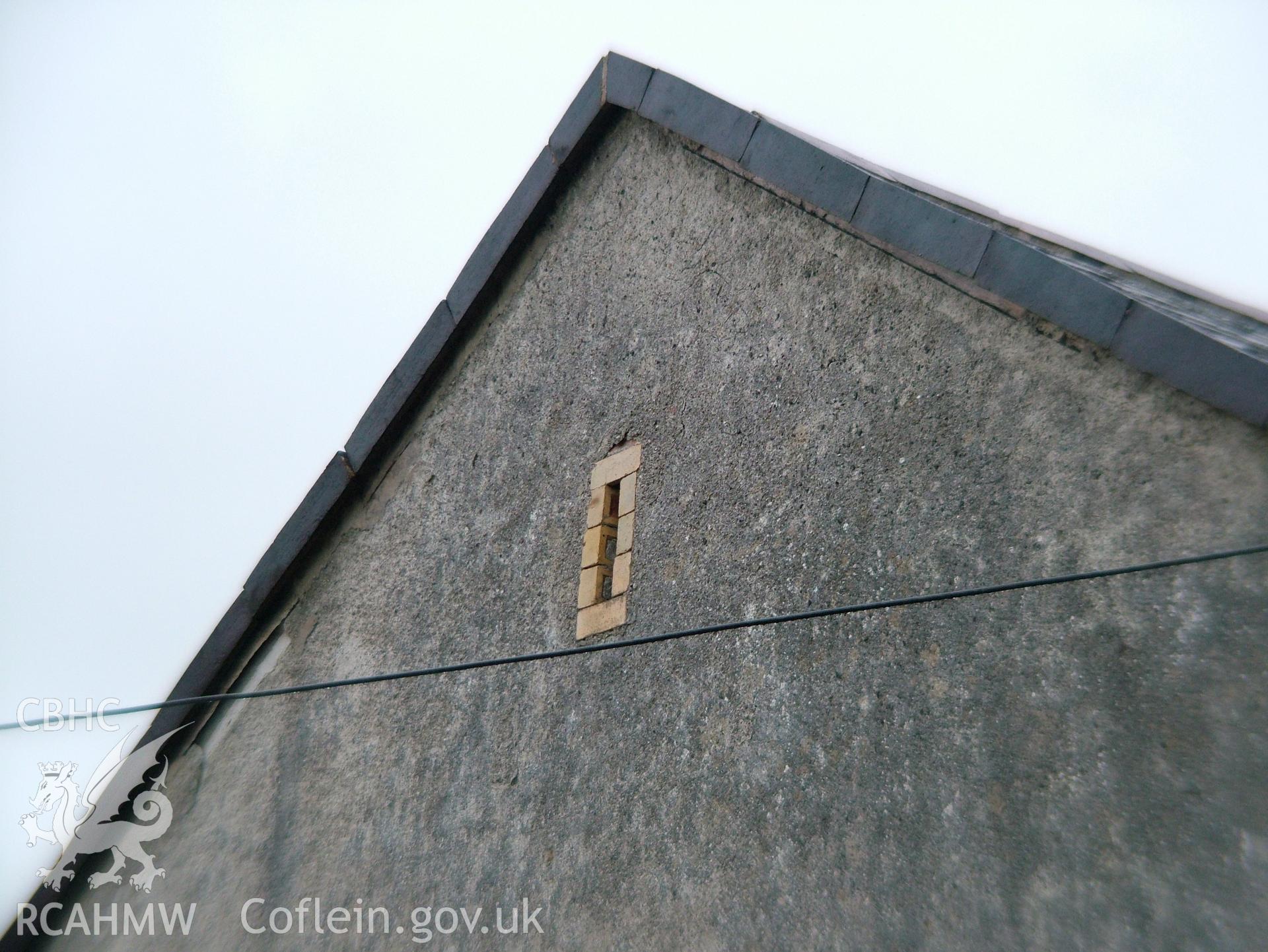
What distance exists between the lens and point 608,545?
15.2 ft

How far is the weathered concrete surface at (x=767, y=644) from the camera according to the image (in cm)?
287

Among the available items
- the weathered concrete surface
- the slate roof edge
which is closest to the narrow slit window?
the weathered concrete surface

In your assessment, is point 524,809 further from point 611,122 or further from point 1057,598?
point 611,122

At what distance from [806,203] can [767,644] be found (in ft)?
5.32

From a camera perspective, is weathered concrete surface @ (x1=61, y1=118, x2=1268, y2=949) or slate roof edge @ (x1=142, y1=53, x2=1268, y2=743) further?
slate roof edge @ (x1=142, y1=53, x2=1268, y2=743)

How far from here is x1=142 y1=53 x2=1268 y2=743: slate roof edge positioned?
3.01 m

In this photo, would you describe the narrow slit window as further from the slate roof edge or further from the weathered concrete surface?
the slate roof edge

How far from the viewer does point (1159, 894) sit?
2.72 metres

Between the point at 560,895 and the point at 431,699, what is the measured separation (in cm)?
114

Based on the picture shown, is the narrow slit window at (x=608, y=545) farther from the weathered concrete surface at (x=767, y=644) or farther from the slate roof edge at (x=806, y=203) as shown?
the slate roof edge at (x=806, y=203)

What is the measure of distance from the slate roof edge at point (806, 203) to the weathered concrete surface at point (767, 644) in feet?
0.34

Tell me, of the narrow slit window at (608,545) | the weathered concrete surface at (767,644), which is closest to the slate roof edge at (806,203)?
the weathered concrete surface at (767,644)

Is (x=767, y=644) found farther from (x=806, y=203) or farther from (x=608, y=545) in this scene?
(x=806, y=203)

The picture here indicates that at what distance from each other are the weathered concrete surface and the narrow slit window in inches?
3.8
